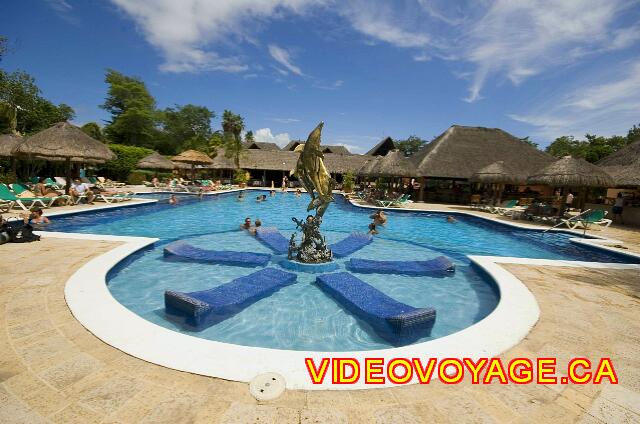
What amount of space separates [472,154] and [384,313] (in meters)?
23.9

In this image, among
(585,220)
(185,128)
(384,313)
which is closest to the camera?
(384,313)

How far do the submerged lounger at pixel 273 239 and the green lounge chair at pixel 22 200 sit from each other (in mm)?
9726

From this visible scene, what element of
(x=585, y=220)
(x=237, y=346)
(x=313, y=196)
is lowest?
(x=237, y=346)

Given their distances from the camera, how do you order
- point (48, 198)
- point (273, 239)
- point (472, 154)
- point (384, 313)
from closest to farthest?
point (384, 313) → point (273, 239) → point (48, 198) → point (472, 154)

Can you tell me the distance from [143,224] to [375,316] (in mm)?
11747

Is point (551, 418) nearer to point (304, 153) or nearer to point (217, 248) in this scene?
point (304, 153)

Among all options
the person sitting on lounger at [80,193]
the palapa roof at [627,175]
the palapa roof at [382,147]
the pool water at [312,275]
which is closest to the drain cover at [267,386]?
the pool water at [312,275]

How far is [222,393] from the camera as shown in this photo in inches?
104

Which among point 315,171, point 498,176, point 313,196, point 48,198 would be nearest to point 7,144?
point 48,198

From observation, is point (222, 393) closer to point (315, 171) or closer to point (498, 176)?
point (315, 171)

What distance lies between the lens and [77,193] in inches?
585

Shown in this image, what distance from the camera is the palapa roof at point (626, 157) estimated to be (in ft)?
→ 56.7

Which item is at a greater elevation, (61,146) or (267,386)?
(61,146)

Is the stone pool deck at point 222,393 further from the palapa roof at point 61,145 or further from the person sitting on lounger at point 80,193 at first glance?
the palapa roof at point 61,145
